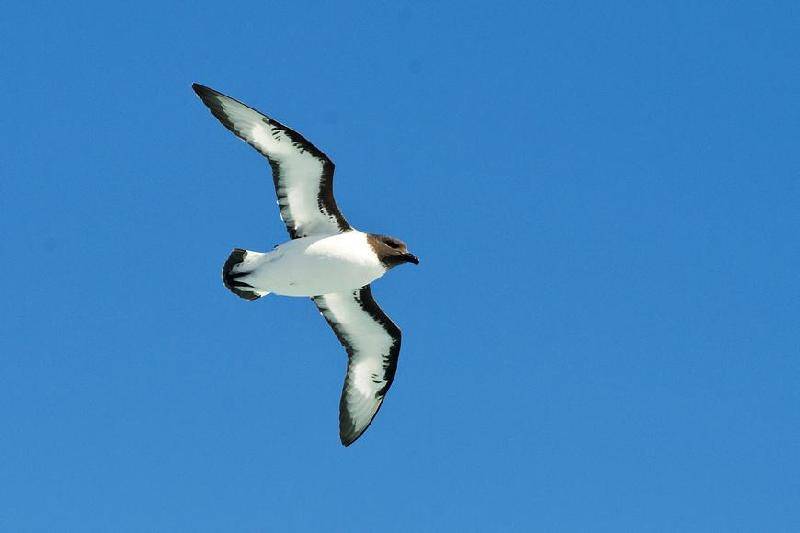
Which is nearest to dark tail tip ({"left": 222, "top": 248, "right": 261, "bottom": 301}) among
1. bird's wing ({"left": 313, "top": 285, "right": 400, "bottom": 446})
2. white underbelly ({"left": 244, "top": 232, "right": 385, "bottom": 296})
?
white underbelly ({"left": 244, "top": 232, "right": 385, "bottom": 296})

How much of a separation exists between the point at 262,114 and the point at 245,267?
2.77 m

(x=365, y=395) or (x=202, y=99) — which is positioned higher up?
(x=202, y=99)

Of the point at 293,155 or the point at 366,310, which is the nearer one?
the point at 293,155

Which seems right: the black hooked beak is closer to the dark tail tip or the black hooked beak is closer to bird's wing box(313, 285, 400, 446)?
bird's wing box(313, 285, 400, 446)

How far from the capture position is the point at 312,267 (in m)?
24.9

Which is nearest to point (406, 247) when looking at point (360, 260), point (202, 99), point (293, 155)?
point (360, 260)

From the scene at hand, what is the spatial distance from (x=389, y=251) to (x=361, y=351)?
9.86 feet

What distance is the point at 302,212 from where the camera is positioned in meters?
25.9

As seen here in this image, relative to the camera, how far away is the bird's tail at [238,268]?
25.0m

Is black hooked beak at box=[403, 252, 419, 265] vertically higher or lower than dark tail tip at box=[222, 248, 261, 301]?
higher

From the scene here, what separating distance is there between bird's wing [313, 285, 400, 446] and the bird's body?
1660mm

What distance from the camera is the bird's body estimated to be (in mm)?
24891

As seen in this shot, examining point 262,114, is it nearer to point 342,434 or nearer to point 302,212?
point 302,212

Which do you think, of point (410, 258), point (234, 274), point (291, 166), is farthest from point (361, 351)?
point (291, 166)
